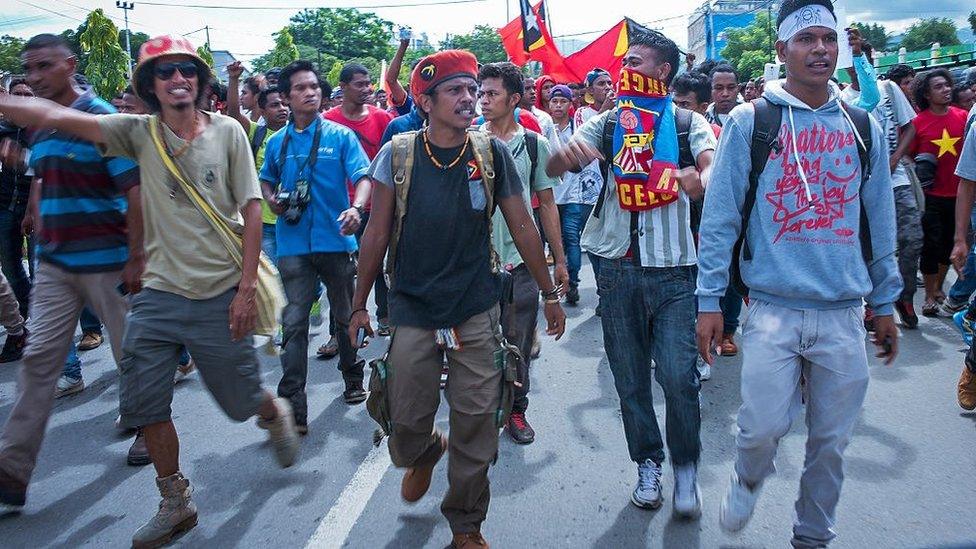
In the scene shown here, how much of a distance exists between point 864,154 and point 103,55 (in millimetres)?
33411

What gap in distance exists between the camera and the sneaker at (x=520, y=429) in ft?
14.6

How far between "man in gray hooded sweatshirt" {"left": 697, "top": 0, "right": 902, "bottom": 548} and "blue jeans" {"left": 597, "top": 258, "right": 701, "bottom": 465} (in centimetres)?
53

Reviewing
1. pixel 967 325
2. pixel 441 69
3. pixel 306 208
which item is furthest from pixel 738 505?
pixel 306 208

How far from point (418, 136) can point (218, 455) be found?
2.32m

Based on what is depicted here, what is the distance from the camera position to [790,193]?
2.78 m

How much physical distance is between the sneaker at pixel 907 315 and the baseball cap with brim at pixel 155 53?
586 cm

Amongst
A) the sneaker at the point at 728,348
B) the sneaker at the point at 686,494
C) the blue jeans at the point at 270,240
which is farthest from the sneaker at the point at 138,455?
the sneaker at the point at 728,348

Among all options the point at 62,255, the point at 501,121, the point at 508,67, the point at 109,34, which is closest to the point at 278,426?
the point at 62,255

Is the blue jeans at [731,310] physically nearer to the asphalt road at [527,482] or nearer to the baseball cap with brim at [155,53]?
the asphalt road at [527,482]

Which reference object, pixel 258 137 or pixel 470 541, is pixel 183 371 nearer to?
pixel 258 137

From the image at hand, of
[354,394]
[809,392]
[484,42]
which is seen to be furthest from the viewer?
[484,42]

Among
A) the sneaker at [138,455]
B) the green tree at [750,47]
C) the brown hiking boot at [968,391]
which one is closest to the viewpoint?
the sneaker at [138,455]

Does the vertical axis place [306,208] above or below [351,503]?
→ above

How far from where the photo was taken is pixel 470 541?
3.15 metres
